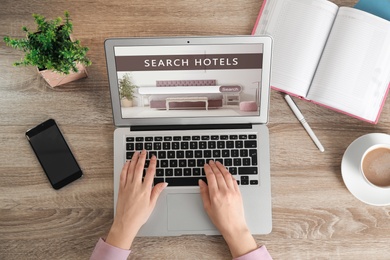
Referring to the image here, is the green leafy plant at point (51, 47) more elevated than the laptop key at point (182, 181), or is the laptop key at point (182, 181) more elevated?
the green leafy plant at point (51, 47)

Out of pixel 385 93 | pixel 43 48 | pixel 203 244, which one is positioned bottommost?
pixel 203 244

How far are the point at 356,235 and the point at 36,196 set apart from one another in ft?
2.46

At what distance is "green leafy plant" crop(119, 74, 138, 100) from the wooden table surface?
0.09 meters

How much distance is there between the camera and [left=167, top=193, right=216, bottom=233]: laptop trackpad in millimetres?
968

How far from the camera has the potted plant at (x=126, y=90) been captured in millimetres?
952

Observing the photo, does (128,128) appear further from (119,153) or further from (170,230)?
(170,230)

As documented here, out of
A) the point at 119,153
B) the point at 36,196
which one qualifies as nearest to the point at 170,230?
the point at 119,153

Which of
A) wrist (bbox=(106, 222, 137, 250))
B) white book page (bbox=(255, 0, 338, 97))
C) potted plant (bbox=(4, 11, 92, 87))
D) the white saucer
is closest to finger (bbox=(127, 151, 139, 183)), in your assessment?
wrist (bbox=(106, 222, 137, 250))

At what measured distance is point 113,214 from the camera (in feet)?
3.26

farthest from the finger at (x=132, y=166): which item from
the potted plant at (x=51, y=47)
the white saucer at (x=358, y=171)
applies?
the white saucer at (x=358, y=171)

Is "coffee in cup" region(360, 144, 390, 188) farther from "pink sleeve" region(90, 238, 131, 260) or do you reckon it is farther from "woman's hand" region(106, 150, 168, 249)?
"pink sleeve" region(90, 238, 131, 260)

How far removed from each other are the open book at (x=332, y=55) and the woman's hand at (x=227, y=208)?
0.83 ft

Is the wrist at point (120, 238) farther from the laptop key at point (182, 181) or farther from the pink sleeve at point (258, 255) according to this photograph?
the pink sleeve at point (258, 255)

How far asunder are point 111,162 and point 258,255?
40 cm
